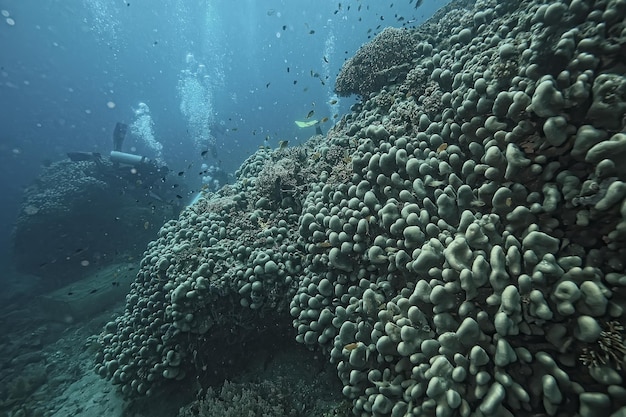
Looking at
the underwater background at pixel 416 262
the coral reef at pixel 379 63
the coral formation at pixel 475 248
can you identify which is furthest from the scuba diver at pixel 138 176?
the coral formation at pixel 475 248

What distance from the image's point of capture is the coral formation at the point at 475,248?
206cm

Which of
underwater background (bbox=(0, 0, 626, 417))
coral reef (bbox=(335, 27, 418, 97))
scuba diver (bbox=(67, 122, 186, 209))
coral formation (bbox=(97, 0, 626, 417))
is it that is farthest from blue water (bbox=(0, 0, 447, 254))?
coral formation (bbox=(97, 0, 626, 417))

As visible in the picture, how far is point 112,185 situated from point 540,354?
19.9 metres

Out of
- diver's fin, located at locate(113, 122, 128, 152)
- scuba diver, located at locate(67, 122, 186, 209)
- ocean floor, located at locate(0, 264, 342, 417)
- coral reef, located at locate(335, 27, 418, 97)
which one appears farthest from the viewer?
diver's fin, located at locate(113, 122, 128, 152)

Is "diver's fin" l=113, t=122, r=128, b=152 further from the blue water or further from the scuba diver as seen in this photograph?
the blue water

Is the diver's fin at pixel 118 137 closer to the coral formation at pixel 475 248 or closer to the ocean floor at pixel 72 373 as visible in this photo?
the ocean floor at pixel 72 373

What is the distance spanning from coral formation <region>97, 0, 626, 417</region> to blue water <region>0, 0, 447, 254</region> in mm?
33934

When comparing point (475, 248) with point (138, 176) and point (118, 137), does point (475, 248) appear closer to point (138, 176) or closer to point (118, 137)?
point (138, 176)

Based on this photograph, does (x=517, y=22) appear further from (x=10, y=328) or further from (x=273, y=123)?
(x=273, y=123)

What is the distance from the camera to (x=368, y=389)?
2898 mm

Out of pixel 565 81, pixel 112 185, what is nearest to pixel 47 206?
pixel 112 185

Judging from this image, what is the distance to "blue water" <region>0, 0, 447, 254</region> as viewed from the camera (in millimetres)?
57219

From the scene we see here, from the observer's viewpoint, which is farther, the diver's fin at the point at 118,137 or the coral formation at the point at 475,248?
the diver's fin at the point at 118,137

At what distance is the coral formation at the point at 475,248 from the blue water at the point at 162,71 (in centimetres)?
3393
